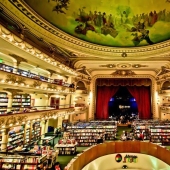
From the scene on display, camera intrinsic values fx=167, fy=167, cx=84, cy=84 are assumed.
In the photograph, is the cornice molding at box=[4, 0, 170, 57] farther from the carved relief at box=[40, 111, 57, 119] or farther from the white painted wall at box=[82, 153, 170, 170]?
the white painted wall at box=[82, 153, 170, 170]

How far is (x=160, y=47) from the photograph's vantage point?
12.1 metres

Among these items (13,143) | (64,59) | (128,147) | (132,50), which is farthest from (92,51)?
(13,143)

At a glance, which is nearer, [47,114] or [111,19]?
[47,114]

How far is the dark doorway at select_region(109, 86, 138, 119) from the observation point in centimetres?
2017

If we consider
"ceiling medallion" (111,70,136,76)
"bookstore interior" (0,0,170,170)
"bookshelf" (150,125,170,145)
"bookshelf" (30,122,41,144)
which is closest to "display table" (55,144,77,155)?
"bookstore interior" (0,0,170,170)

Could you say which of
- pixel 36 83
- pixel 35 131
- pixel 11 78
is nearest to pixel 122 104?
pixel 35 131

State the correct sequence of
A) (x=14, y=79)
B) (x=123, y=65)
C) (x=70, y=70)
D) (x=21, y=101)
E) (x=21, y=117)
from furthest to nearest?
(x=123, y=65)
(x=70, y=70)
(x=21, y=101)
(x=21, y=117)
(x=14, y=79)

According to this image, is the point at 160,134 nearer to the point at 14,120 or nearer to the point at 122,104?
the point at 14,120

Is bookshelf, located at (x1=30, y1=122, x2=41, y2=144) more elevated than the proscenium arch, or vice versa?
the proscenium arch

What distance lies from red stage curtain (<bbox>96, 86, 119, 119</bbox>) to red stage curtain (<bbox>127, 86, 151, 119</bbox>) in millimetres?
2073

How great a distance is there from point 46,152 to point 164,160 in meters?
6.05

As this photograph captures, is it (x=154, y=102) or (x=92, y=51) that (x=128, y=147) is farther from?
(x=154, y=102)

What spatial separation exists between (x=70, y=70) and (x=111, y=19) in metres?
4.79

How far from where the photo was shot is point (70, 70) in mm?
13148
